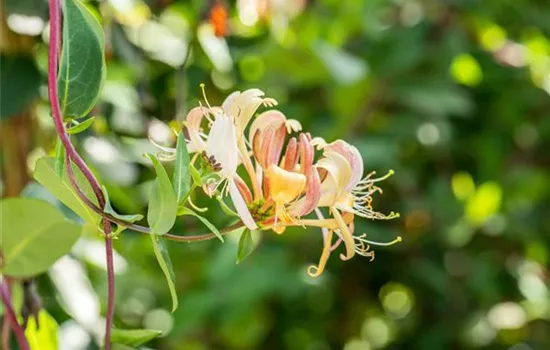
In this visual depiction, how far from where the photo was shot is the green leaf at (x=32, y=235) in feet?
1.57

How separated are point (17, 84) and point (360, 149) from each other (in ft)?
1.44

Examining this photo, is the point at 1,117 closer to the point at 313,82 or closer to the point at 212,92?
the point at 212,92

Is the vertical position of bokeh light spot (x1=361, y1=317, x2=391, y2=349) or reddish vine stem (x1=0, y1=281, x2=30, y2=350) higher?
reddish vine stem (x1=0, y1=281, x2=30, y2=350)

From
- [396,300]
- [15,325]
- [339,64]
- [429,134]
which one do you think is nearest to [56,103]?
[15,325]

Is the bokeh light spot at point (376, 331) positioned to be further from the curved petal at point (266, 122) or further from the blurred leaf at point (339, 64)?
the curved petal at point (266, 122)

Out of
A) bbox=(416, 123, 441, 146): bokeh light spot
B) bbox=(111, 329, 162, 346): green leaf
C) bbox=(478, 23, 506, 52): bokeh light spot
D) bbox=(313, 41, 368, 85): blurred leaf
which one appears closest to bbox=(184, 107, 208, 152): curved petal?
bbox=(111, 329, 162, 346): green leaf

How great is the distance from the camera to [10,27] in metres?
0.68

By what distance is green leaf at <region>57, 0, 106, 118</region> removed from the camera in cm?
39

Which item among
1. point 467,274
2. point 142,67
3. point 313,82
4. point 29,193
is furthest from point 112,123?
point 467,274

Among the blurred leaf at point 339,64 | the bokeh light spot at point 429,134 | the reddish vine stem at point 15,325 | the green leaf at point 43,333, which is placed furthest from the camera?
the bokeh light spot at point 429,134

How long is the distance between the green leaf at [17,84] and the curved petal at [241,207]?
0.96ft

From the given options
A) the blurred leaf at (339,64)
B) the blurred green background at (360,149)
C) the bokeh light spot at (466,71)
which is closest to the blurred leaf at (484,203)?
the blurred green background at (360,149)

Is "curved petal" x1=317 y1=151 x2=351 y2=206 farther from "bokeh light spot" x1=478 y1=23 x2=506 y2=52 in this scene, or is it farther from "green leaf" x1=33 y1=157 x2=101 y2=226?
"bokeh light spot" x1=478 y1=23 x2=506 y2=52

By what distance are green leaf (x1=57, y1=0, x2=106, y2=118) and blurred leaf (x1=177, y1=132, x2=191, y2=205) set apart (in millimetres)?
46
